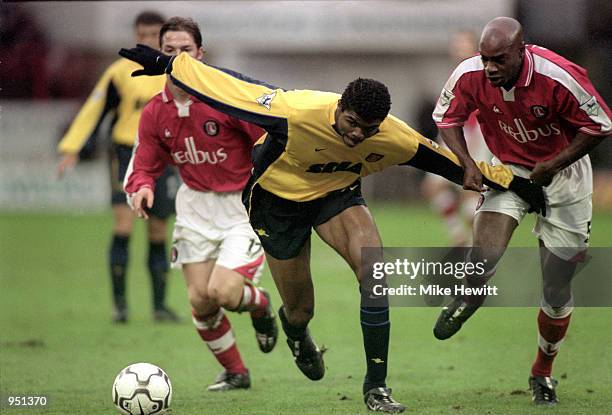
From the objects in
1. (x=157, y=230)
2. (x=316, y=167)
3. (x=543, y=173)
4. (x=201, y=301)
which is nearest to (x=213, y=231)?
(x=201, y=301)

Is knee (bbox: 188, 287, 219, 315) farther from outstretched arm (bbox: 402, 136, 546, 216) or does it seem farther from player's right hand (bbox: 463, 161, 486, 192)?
player's right hand (bbox: 463, 161, 486, 192)

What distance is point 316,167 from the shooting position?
5637 mm

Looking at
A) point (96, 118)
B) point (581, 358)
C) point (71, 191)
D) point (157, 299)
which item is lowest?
point (71, 191)

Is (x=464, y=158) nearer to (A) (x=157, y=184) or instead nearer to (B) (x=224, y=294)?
(B) (x=224, y=294)

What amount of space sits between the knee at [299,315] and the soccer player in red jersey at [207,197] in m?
0.43

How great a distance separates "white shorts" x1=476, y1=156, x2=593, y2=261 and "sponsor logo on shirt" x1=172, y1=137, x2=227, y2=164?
1676 mm

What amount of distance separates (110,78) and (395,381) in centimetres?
420

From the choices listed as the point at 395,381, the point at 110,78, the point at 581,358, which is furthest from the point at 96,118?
the point at 581,358

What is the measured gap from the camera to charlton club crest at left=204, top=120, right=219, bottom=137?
6408mm

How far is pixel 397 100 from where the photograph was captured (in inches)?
659

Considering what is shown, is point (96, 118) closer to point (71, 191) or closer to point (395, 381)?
point (395, 381)

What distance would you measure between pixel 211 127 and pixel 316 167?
1.05 m

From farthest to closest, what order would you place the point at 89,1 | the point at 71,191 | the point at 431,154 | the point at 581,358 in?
the point at 71,191 → the point at 89,1 → the point at 581,358 → the point at 431,154

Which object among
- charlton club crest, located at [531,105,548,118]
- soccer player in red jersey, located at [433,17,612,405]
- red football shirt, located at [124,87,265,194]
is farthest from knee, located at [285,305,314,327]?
charlton club crest, located at [531,105,548,118]
